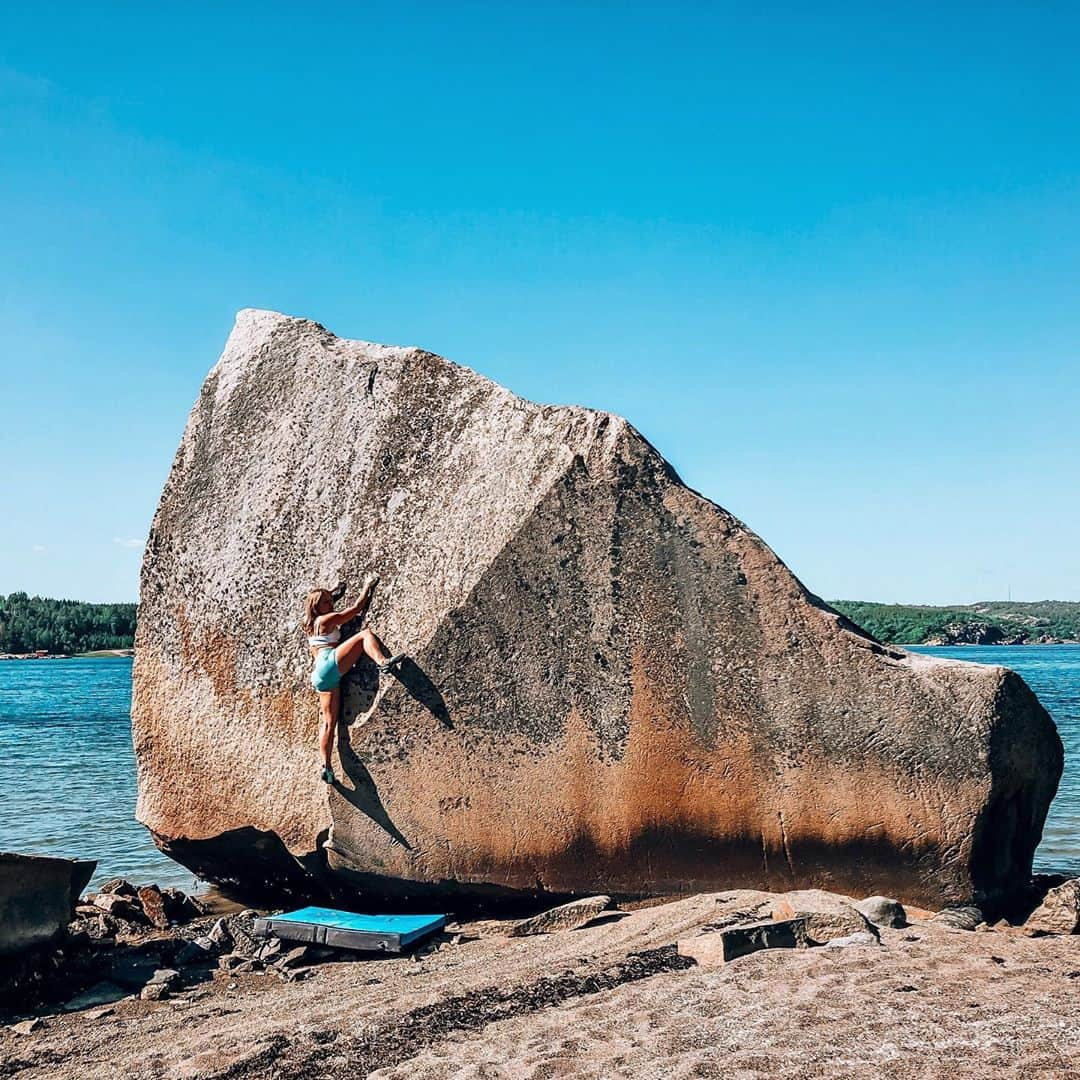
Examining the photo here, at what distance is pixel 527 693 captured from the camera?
661 cm

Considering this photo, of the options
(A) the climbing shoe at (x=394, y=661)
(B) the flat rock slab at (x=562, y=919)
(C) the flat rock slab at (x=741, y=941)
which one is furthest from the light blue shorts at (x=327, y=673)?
(C) the flat rock slab at (x=741, y=941)

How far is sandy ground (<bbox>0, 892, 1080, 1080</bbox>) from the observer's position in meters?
3.96

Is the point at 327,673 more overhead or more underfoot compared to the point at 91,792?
more overhead

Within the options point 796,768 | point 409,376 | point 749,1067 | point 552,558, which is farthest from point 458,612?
point 749,1067

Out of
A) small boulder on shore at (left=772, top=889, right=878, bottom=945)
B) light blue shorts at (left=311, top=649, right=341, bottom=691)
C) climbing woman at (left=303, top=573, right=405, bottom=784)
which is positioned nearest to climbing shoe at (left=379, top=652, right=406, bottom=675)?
climbing woman at (left=303, top=573, right=405, bottom=784)

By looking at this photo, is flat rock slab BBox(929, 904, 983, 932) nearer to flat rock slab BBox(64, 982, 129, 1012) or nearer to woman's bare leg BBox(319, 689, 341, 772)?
woman's bare leg BBox(319, 689, 341, 772)

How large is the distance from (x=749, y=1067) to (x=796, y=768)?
258 centimetres

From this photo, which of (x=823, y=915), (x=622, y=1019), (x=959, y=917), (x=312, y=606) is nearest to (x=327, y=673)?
(x=312, y=606)

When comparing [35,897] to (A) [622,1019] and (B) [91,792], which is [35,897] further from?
(B) [91,792]

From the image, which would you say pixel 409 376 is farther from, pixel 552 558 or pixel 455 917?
pixel 455 917

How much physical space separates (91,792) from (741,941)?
9.94m

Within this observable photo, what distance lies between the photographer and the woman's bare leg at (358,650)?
663 centimetres

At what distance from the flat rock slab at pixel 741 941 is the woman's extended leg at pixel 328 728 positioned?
2369mm

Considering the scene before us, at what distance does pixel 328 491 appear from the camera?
723 centimetres
